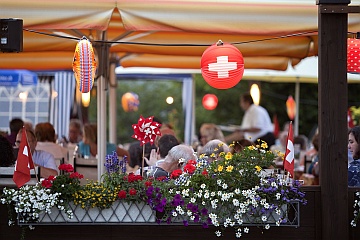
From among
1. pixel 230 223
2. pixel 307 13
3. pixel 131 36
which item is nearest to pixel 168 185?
pixel 230 223

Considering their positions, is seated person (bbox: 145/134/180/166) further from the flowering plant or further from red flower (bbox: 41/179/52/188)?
the flowering plant

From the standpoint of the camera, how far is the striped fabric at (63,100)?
17.0 m

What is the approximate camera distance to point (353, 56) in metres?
6.66

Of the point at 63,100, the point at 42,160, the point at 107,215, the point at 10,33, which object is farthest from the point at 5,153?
the point at 63,100

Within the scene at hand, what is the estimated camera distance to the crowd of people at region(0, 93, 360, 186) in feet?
22.4

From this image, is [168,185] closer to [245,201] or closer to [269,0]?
[245,201]

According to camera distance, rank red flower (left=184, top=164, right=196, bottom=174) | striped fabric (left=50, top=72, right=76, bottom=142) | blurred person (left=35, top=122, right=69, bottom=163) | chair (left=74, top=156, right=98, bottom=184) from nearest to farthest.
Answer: red flower (left=184, top=164, right=196, bottom=174) → chair (left=74, top=156, right=98, bottom=184) → blurred person (left=35, top=122, right=69, bottom=163) → striped fabric (left=50, top=72, right=76, bottom=142)

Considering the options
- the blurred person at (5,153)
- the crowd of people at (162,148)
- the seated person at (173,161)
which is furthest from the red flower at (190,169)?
the blurred person at (5,153)

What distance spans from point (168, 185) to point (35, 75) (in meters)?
11.2

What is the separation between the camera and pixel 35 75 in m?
16.6

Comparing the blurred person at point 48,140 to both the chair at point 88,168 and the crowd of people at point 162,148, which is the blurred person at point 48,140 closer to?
the crowd of people at point 162,148

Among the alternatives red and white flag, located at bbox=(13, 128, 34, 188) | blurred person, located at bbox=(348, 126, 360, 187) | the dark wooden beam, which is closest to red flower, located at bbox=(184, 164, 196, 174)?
the dark wooden beam

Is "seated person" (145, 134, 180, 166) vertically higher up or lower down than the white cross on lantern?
lower down

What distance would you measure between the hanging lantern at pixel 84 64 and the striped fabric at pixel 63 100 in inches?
419
